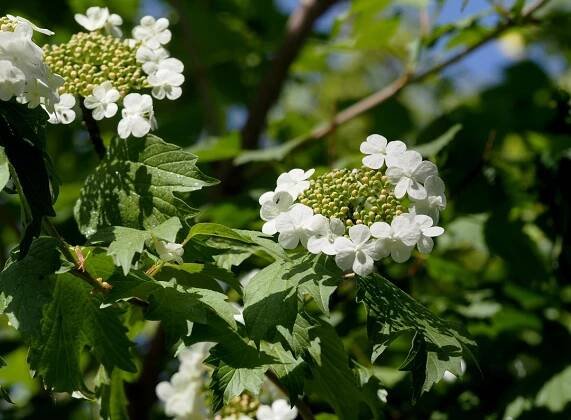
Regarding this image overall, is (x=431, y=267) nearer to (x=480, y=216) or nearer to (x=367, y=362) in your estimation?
(x=480, y=216)

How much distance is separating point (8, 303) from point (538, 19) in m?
1.57

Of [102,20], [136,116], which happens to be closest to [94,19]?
[102,20]

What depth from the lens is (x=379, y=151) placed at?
1.16 metres

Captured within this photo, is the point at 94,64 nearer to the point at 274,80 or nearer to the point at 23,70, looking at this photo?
the point at 23,70

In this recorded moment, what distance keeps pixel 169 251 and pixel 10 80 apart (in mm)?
287

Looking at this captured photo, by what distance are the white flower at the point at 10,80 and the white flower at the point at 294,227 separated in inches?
13.8

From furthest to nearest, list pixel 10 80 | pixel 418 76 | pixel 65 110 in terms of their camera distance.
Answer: pixel 418 76 < pixel 65 110 < pixel 10 80

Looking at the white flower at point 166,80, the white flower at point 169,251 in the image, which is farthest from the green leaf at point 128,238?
the white flower at point 166,80

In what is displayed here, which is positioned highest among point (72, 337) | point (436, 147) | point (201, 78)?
point (72, 337)

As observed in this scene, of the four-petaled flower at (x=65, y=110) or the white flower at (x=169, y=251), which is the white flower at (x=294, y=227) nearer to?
the white flower at (x=169, y=251)

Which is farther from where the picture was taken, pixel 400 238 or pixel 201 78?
pixel 201 78

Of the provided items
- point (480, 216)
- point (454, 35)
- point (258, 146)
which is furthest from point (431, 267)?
point (258, 146)

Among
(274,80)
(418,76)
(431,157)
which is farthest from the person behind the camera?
(274,80)

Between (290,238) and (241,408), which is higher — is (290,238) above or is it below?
above
